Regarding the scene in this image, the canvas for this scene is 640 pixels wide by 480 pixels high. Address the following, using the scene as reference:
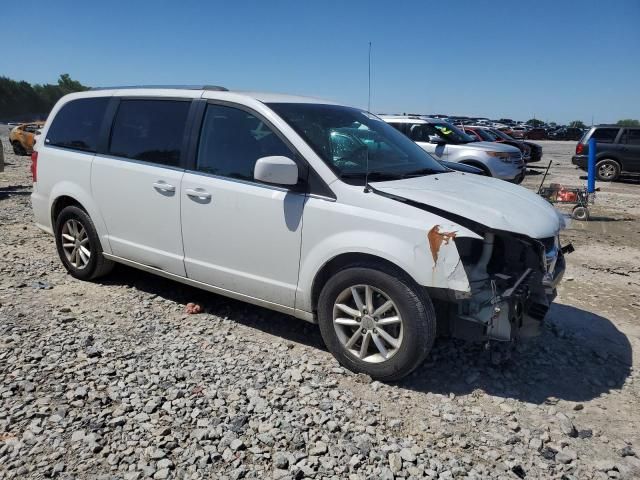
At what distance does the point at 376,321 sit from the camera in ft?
11.6

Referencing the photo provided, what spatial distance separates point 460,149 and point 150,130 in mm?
10073

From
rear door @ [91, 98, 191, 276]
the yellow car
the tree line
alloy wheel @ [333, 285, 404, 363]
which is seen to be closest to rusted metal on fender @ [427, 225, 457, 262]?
alloy wheel @ [333, 285, 404, 363]

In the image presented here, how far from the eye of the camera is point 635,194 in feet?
46.7

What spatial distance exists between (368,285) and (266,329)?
132 cm

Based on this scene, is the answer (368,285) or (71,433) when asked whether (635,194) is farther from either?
(71,433)

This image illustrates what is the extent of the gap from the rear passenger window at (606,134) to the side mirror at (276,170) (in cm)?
1715

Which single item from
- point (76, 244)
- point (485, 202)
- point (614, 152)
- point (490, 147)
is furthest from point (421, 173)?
point (614, 152)

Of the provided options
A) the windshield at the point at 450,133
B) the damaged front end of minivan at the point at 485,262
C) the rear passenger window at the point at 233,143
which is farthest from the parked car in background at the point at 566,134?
the rear passenger window at the point at 233,143

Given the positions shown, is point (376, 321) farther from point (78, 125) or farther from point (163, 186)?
point (78, 125)

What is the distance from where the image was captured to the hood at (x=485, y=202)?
11.2 feet

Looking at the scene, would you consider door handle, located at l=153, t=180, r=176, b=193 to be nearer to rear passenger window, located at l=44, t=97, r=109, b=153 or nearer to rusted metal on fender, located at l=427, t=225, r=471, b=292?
rear passenger window, located at l=44, t=97, r=109, b=153

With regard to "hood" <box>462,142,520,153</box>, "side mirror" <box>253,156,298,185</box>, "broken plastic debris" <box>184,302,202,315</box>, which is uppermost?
"side mirror" <box>253,156,298,185</box>

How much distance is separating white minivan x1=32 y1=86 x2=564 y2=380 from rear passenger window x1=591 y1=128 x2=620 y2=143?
1551cm

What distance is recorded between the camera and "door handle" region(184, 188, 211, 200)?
13.6 ft
